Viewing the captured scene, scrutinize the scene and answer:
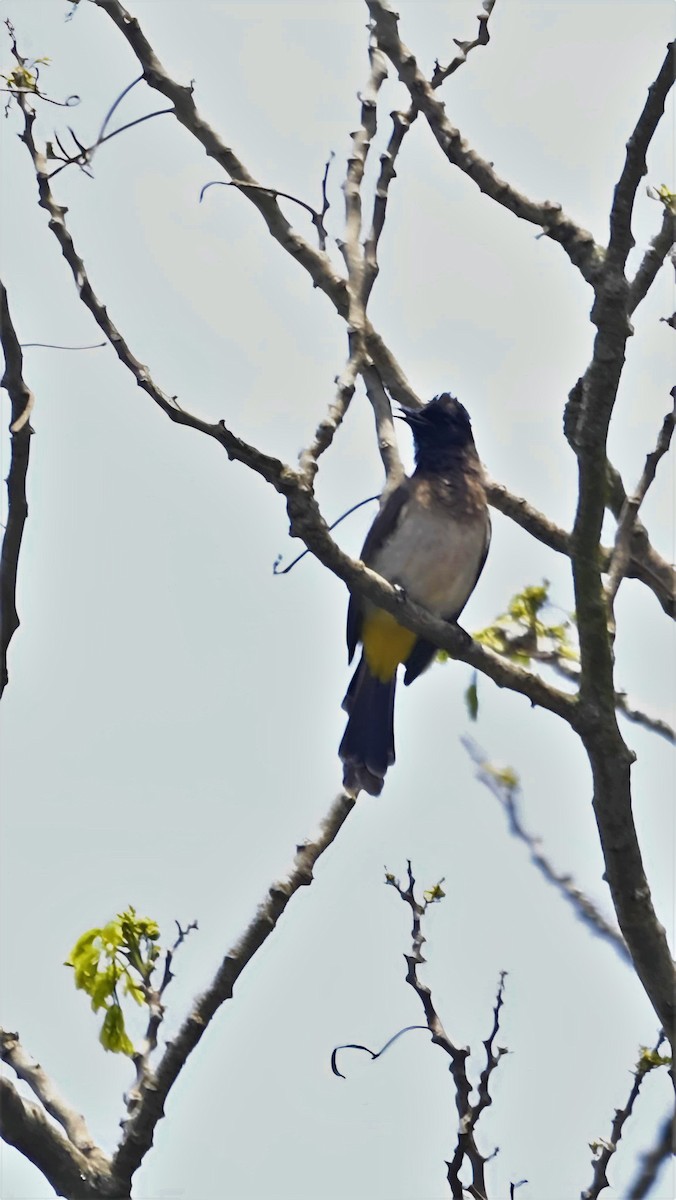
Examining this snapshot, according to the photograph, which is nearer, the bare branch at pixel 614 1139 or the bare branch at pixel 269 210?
the bare branch at pixel 614 1139

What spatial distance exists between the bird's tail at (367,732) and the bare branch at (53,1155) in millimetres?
2297

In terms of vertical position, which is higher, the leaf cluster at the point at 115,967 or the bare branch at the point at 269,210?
the bare branch at the point at 269,210

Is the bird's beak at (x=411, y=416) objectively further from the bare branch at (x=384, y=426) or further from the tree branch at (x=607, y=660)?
the tree branch at (x=607, y=660)

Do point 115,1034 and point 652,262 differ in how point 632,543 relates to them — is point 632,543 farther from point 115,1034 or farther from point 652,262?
point 115,1034

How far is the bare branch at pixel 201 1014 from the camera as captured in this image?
4.12 metres

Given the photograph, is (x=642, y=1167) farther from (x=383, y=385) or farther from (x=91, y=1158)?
(x=383, y=385)

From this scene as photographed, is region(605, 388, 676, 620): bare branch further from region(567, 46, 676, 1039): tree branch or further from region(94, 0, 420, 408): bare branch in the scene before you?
region(94, 0, 420, 408): bare branch

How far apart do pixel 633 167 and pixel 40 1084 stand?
A: 3074 mm

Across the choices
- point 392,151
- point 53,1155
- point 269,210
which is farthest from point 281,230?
point 53,1155

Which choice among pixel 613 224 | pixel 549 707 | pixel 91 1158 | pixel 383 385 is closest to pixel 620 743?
pixel 549 707

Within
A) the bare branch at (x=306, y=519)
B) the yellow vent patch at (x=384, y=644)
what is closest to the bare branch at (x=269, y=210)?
the bare branch at (x=306, y=519)

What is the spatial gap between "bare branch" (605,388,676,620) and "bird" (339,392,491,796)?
2.14 metres

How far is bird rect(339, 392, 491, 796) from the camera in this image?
7.20m

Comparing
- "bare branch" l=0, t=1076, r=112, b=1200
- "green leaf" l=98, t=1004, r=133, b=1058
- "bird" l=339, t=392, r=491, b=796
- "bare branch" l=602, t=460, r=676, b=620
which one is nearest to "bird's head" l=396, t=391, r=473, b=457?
"bird" l=339, t=392, r=491, b=796
